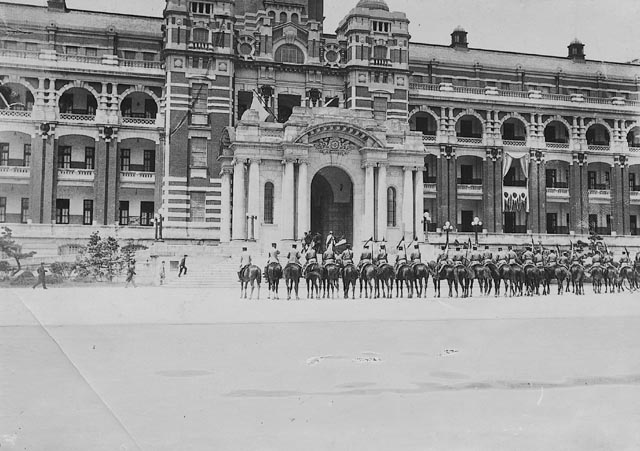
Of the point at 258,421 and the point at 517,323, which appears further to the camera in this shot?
the point at 517,323

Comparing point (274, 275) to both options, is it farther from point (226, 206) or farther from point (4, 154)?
point (4, 154)

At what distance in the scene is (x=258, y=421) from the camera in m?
8.40

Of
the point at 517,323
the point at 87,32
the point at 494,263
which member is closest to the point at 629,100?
the point at 494,263

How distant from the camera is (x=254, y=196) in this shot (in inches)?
1521

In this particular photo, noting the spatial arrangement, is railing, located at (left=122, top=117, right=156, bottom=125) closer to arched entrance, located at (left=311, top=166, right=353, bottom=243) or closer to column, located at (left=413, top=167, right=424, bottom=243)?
arched entrance, located at (left=311, top=166, right=353, bottom=243)

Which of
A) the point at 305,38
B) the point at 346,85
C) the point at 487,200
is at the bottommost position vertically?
the point at 487,200

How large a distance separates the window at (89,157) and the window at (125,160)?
1.92 metres

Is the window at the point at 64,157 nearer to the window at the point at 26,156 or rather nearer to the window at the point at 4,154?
the window at the point at 26,156

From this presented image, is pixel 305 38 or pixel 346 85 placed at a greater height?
pixel 305 38

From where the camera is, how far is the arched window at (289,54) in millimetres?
51375

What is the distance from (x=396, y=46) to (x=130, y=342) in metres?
42.9

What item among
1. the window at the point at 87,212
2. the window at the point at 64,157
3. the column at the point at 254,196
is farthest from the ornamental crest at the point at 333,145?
the window at the point at 64,157

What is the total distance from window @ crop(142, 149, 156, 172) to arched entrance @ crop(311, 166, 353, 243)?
519 inches

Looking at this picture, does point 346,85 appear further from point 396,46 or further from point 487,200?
point 487,200
